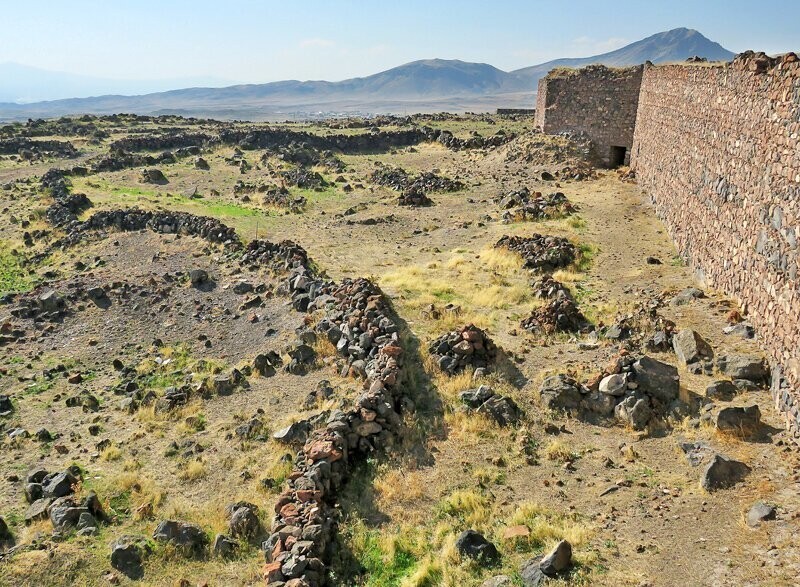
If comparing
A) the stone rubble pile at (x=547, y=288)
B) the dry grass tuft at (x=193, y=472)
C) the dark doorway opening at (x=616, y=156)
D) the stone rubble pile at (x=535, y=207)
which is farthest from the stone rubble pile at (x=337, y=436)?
the dark doorway opening at (x=616, y=156)

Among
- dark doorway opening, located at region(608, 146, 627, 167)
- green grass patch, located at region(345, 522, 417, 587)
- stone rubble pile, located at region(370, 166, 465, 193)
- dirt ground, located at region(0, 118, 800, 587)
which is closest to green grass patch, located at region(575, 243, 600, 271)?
dirt ground, located at region(0, 118, 800, 587)

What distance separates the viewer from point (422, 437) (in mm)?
10578

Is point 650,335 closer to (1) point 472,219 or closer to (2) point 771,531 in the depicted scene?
(2) point 771,531

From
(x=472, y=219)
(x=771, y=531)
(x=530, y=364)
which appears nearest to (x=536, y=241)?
(x=472, y=219)

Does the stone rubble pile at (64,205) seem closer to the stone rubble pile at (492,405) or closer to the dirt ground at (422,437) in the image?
the dirt ground at (422,437)

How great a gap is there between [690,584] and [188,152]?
148ft

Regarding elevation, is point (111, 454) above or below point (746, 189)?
below

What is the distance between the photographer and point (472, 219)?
85.1 ft

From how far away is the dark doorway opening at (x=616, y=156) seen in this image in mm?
32219

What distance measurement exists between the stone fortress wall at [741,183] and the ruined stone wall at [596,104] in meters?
5.57

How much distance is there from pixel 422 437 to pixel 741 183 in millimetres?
8554

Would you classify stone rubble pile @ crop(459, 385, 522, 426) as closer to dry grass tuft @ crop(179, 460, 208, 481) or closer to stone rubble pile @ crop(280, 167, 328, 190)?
dry grass tuft @ crop(179, 460, 208, 481)

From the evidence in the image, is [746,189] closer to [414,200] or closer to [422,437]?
[422,437]

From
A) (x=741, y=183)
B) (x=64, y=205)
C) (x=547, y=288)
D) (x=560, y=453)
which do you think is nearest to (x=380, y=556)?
(x=560, y=453)
